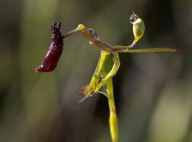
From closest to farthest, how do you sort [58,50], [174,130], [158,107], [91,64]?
[58,50]
[174,130]
[158,107]
[91,64]

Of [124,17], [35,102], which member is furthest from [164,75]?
[35,102]

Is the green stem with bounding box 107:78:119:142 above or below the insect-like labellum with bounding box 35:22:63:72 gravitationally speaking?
below

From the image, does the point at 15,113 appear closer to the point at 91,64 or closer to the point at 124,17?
the point at 91,64

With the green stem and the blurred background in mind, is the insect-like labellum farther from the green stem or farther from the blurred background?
the blurred background

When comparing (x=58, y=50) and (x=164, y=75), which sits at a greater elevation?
(x=58, y=50)

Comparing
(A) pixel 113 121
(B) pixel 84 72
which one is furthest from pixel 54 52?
(B) pixel 84 72

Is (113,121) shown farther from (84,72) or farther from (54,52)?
(84,72)

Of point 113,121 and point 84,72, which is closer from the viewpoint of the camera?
point 113,121

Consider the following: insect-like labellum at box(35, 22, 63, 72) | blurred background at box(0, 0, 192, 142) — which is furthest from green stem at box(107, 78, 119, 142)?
blurred background at box(0, 0, 192, 142)

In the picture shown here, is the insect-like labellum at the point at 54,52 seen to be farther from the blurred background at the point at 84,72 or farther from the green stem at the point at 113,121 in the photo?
the blurred background at the point at 84,72
